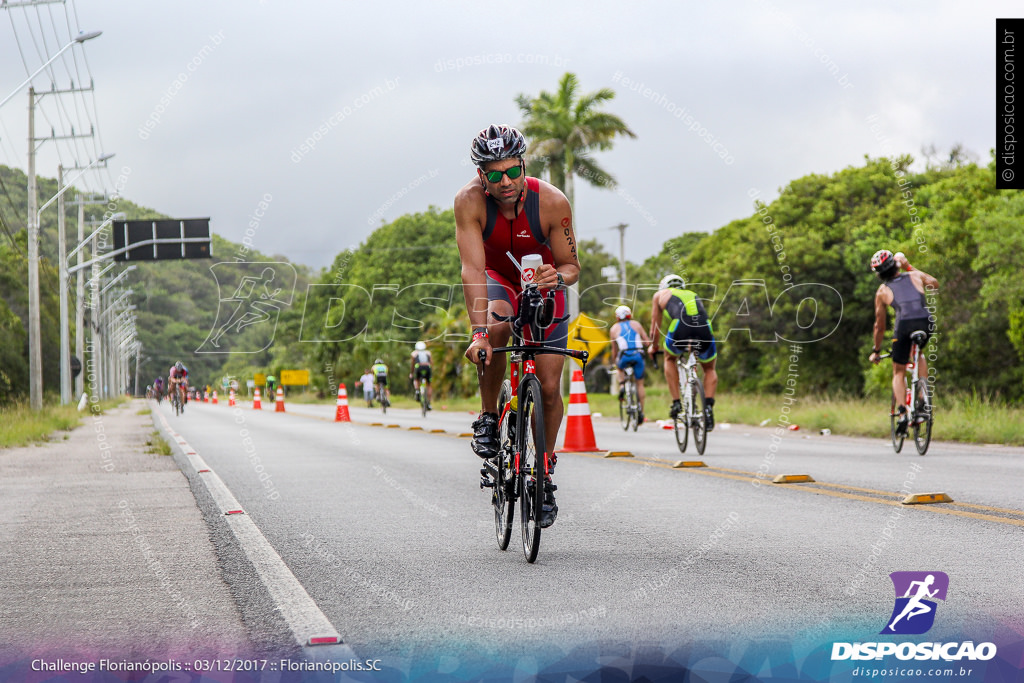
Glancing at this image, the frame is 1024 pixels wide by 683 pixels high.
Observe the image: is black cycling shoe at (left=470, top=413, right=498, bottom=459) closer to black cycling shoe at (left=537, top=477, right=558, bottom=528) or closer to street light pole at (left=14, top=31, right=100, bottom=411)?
black cycling shoe at (left=537, top=477, right=558, bottom=528)

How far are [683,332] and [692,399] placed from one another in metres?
0.79

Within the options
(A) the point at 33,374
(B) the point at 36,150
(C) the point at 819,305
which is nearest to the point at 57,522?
(A) the point at 33,374

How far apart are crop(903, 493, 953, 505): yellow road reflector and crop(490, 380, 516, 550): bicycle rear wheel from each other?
120 inches

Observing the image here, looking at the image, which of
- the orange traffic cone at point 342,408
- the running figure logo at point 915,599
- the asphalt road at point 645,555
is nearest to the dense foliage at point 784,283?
the orange traffic cone at point 342,408

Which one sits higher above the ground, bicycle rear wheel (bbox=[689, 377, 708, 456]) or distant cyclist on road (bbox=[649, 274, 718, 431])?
distant cyclist on road (bbox=[649, 274, 718, 431])

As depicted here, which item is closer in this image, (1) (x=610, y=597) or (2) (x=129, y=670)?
(2) (x=129, y=670)

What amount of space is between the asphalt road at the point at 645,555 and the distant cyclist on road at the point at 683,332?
4.84ft

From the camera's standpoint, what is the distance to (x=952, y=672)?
3588 millimetres

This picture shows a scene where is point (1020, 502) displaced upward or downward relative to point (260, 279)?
downward

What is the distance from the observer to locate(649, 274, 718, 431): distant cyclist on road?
1259 cm

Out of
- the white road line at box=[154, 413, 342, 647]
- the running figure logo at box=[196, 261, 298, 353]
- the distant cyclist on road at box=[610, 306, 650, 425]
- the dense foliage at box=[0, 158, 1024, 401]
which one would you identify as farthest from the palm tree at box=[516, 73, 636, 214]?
the white road line at box=[154, 413, 342, 647]

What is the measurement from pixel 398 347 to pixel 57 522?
185ft

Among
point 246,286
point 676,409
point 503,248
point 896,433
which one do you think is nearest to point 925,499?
point 503,248

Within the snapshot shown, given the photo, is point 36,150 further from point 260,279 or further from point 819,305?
point 819,305
